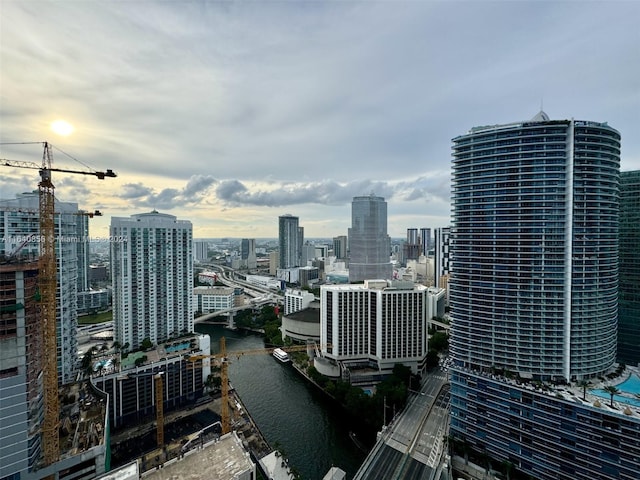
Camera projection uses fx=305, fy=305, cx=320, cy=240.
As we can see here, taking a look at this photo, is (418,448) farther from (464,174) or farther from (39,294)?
(39,294)

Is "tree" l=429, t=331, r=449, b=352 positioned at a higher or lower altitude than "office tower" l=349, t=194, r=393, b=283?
lower

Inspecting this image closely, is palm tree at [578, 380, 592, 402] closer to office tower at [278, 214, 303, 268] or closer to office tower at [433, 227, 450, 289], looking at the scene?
office tower at [433, 227, 450, 289]

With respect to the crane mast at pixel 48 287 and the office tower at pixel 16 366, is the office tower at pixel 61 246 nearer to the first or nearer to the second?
the crane mast at pixel 48 287

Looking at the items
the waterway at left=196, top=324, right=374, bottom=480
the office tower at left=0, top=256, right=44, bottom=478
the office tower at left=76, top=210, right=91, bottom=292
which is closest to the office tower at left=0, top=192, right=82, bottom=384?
the office tower at left=0, top=256, right=44, bottom=478

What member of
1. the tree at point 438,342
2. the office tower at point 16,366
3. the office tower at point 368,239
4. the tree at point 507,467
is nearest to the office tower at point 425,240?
the office tower at point 368,239

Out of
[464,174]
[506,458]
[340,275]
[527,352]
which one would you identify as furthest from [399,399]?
[340,275]

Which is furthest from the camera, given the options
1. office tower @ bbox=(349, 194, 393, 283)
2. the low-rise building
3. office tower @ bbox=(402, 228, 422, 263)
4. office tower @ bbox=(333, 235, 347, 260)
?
office tower @ bbox=(333, 235, 347, 260)
